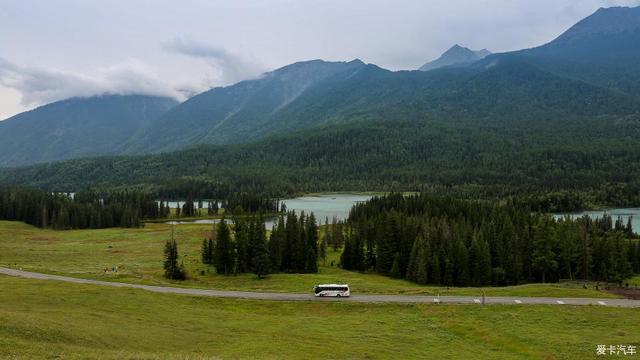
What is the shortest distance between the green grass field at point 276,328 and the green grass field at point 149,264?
40.5ft

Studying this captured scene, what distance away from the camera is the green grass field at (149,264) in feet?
242

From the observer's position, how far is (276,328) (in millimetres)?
50188

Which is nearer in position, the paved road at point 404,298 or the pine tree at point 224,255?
the paved road at point 404,298

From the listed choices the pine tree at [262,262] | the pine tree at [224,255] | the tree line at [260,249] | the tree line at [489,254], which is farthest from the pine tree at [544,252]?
the pine tree at [224,255]

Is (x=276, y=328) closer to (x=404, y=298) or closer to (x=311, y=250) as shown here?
(x=404, y=298)

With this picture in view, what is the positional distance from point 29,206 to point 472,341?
197878 millimetres

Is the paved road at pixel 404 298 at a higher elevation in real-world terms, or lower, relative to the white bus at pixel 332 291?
lower

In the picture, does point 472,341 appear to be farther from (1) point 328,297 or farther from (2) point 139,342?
(2) point 139,342

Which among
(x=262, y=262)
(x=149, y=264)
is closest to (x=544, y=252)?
(x=262, y=262)

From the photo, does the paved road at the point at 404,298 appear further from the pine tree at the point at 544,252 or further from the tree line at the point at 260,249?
the pine tree at the point at 544,252

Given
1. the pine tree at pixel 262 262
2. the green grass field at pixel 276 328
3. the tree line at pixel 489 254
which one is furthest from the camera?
the tree line at pixel 489 254

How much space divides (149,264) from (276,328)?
59166 millimetres

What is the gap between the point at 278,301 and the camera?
6375 cm

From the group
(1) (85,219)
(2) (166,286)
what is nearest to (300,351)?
(2) (166,286)
